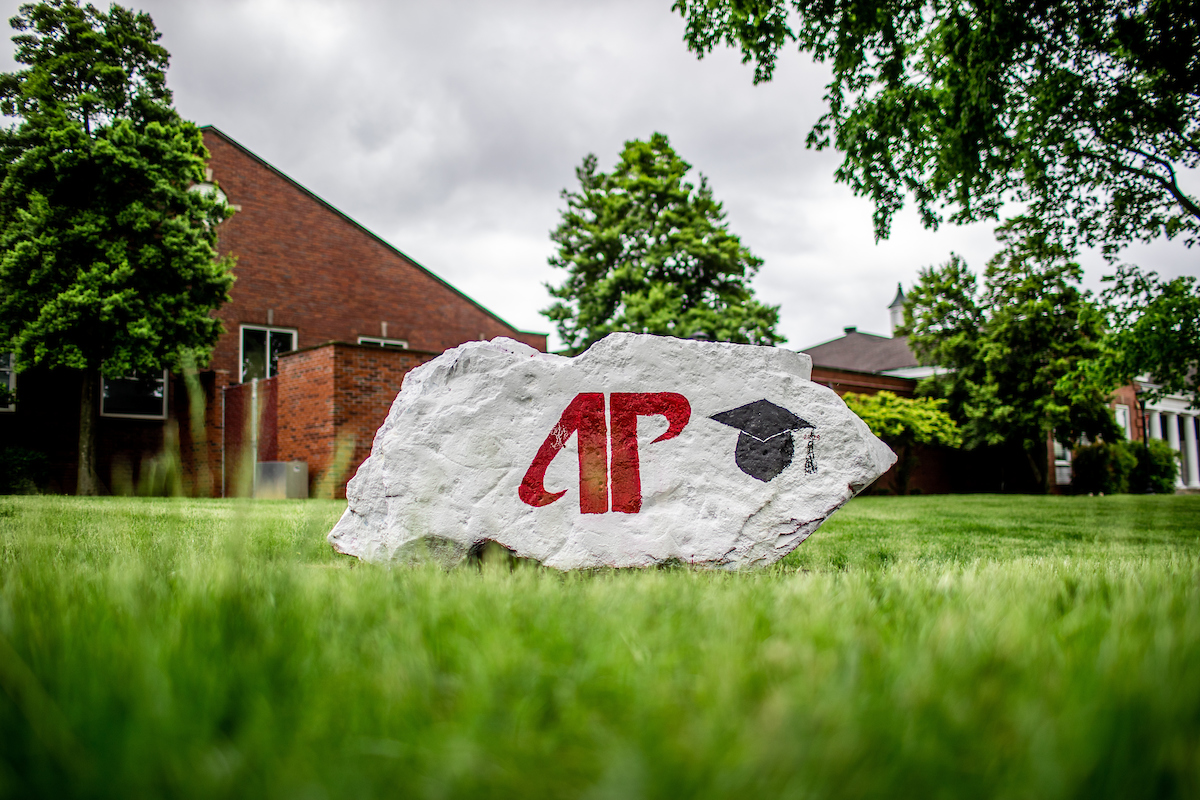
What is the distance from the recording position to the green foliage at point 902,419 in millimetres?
20328

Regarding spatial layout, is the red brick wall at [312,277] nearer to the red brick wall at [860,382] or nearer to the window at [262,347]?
the window at [262,347]

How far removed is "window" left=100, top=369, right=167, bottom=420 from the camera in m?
15.0

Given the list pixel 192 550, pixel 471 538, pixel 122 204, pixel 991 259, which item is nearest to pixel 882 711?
pixel 471 538

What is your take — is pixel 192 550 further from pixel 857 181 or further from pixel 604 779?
pixel 857 181

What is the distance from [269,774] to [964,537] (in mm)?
7253

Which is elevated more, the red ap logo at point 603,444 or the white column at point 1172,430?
the white column at point 1172,430

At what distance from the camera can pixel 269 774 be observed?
1.04 metres

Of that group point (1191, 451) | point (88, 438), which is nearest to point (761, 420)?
point (88, 438)

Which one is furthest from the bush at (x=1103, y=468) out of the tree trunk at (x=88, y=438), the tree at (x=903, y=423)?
the tree trunk at (x=88, y=438)

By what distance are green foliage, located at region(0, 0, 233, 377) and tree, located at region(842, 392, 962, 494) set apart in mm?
16160

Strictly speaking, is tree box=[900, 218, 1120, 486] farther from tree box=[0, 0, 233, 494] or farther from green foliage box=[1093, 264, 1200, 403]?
tree box=[0, 0, 233, 494]

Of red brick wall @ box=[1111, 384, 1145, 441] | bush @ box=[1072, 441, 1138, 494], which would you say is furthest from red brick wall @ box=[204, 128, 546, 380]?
red brick wall @ box=[1111, 384, 1145, 441]

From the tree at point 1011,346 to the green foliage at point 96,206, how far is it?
20.5 meters

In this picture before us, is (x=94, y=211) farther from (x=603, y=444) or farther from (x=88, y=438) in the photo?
(x=603, y=444)
